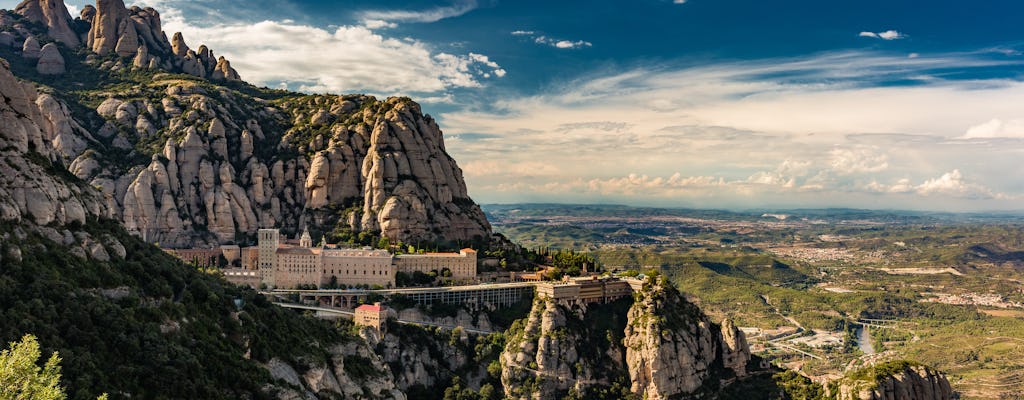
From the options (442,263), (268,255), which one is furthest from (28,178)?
(442,263)

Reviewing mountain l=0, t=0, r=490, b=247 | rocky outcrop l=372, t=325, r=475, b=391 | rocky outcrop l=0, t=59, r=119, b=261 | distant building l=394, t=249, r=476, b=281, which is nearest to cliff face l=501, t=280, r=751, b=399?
rocky outcrop l=372, t=325, r=475, b=391

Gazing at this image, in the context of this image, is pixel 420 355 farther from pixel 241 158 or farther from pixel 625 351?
pixel 241 158

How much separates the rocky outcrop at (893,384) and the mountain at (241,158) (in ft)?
240

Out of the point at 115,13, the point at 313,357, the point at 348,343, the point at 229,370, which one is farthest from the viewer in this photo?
the point at 115,13

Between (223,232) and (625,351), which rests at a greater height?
(223,232)

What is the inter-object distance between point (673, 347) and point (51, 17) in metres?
174

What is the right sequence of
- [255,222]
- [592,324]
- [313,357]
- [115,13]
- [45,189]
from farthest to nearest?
[115,13], [255,222], [592,324], [313,357], [45,189]

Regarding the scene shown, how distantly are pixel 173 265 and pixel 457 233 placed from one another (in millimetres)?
74339

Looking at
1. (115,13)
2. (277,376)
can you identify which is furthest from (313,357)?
(115,13)

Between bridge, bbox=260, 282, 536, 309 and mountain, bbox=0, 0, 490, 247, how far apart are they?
2487 centimetres

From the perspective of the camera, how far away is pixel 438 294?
121 metres

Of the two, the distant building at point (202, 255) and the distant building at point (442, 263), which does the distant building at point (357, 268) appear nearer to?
the distant building at point (442, 263)

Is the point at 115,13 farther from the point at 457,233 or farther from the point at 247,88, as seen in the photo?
the point at 457,233

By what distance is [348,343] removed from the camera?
89500 mm
